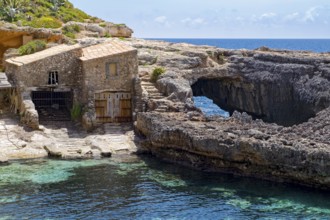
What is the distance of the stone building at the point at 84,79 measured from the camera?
52812 mm

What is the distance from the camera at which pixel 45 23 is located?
7112cm

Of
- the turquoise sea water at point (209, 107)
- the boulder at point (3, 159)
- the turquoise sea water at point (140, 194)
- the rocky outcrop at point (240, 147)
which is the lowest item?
the turquoise sea water at point (209, 107)

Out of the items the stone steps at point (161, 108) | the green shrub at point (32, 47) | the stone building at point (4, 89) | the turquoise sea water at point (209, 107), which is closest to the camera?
the stone steps at point (161, 108)

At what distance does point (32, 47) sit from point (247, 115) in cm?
2218

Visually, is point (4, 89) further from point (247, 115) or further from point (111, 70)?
point (247, 115)

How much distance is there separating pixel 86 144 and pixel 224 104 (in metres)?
23.4

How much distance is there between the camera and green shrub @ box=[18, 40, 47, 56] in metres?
59.3

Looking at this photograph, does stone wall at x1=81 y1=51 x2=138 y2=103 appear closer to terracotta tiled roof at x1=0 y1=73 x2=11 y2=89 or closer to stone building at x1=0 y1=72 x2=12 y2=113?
terracotta tiled roof at x1=0 y1=73 x2=11 y2=89

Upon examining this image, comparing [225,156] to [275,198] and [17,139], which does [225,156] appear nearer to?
[275,198]

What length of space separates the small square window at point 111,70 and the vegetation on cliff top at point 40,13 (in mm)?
18815

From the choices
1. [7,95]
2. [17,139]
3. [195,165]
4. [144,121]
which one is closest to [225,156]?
[195,165]

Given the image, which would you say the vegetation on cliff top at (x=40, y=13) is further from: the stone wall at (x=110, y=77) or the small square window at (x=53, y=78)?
the stone wall at (x=110, y=77)

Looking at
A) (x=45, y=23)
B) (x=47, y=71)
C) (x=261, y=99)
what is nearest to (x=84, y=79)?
(x=47, y=71)

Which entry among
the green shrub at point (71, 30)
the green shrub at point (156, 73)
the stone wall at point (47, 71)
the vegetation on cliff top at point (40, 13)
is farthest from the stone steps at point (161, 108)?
the vegetation on cliff top at point (40, 13)
